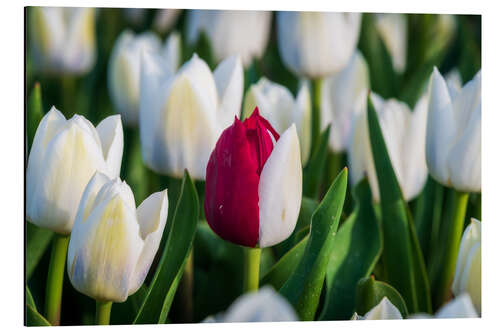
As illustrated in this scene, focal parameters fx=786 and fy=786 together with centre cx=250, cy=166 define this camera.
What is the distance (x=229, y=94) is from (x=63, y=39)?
1.03 feet

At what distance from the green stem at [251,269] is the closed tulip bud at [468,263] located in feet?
0.89

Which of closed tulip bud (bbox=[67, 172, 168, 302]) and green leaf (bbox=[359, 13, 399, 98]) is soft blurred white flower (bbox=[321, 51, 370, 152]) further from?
closed tulip bud (bbox=[67, 172, 168, 302])

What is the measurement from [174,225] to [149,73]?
214mm

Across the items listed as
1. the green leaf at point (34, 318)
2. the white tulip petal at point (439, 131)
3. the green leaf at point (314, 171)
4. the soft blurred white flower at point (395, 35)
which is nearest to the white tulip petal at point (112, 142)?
the green leaf at point (34, 318)

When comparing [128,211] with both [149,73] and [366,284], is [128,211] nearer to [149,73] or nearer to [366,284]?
[149,73]

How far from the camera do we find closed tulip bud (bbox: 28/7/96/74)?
116 centimetres

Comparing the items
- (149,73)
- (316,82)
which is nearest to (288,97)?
(316,82)

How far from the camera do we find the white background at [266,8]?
108cm

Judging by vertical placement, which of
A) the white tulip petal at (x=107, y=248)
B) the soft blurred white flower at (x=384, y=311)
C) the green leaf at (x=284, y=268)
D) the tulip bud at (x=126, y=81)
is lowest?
the soft blurred white flower at (x=384, y=311)

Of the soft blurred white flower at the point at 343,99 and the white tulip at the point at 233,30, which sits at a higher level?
the white tulip at the point at 233,30

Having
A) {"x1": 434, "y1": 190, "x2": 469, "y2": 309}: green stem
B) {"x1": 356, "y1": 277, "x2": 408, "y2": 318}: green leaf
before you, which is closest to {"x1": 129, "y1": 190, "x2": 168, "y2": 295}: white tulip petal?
{"x1": 356, "y1": 277, "x2": 408, "y2": 318}: green leaf

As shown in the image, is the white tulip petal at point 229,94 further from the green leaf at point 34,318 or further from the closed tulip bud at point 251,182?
the green leaf at point 34,318

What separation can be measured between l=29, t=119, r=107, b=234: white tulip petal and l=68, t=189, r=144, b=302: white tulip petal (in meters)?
0.05

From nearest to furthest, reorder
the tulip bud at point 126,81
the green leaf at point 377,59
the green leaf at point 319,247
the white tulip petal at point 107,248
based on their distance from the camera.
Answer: the white tulip petal at point 107,248
the green leaf at point 319,247
the tulip bud at point 126,81
the green leaf at point 377,59
